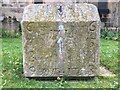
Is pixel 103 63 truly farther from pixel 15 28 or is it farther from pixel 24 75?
pixel 15 28

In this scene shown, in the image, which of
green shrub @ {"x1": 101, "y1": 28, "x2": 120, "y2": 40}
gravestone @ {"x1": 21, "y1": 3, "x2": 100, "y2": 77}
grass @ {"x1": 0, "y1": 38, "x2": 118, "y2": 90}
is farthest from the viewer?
green shrub @ {"x1": 101, "y1": 28, "x2": 120, "y2": 40}

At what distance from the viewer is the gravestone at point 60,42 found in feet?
21.8

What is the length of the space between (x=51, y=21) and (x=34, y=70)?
0.74m

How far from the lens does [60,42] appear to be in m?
6.66

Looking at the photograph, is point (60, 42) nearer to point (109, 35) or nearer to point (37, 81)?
point (37, 81)

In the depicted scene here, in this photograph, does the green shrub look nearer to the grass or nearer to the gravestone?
the grass

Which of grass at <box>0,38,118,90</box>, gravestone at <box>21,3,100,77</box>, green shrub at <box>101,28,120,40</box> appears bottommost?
green shrub at <box>101,28,120,40</box>

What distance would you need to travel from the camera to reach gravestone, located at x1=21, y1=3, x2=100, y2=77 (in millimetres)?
6648

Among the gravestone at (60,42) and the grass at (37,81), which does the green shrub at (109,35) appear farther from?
the gravestone at (60,42)

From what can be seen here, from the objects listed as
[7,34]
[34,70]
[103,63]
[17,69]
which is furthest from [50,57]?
[7,34]

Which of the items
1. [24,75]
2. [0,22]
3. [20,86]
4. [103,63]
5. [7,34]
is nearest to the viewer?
[20,86]

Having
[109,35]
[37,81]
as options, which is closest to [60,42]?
[37,81]

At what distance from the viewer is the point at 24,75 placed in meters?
6.82

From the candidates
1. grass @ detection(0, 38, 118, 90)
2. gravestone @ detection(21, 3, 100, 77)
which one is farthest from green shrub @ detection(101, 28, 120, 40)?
gravestone @ detection(21, 3, 100, 77)
